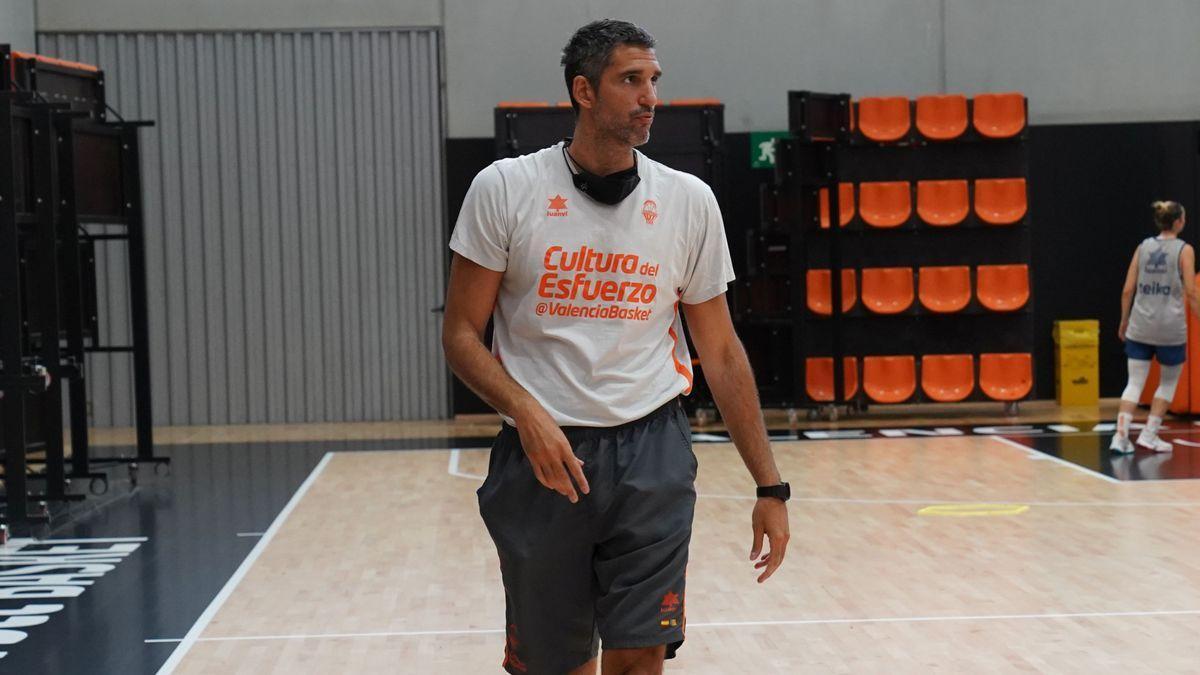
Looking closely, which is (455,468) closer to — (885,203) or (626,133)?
(885,203)

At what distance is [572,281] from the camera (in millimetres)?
2961

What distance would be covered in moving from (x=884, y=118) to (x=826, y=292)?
171 centimetres

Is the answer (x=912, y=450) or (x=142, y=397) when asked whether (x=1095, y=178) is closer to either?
(x=912, y=450)

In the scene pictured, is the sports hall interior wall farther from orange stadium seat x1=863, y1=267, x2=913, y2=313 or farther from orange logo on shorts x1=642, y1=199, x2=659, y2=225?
orange logo on shorts x1=642, y1=199, x2=659, y2=225

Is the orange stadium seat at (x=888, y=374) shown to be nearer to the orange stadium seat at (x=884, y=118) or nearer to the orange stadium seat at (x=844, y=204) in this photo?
the orange stadium seat at (x=844, y=204)

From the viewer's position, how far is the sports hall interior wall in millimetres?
14828

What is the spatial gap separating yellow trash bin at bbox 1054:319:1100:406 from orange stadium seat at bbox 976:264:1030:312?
112 cm

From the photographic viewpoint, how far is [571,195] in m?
2.99

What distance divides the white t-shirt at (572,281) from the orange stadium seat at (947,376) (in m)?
11.1

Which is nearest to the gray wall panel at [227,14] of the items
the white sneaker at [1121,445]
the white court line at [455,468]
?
the white court line at [455,468]

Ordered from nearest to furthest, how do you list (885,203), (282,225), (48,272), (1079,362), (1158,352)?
(48,272) < (1158,352) < (885,203) < (1079,362) < (282,225)

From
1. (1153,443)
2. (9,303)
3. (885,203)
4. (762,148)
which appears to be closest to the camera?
(9,303)

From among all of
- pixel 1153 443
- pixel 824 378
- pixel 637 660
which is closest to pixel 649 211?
pixel 637 660

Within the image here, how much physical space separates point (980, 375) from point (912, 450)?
296cm
